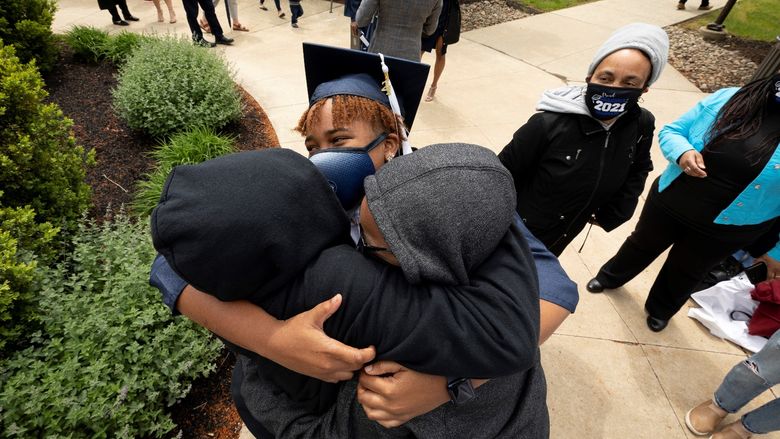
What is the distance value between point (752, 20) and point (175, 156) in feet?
44.3

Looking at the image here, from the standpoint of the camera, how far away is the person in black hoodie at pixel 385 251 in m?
0.76

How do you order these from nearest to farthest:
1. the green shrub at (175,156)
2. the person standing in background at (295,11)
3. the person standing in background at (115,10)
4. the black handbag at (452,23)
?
the green shrub at (175,156)
the black handbag at (452,23)
the person standing in background at (115,10)
the person standing in background at (295,11)

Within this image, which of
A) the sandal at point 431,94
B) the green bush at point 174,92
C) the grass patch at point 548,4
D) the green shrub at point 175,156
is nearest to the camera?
the green shrub at point 175,156

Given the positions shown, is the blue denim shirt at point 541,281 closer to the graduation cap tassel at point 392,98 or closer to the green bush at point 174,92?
the graduation cap tassel at point 392,98

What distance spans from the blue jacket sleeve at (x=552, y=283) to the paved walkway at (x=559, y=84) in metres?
1.77

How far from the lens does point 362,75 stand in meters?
1.57

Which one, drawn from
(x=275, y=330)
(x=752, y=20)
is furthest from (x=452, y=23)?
(x=752, y=20)

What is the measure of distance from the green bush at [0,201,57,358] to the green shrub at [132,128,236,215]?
0.96m

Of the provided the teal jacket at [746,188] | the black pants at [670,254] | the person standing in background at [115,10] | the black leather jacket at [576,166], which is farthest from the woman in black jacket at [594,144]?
the person standing in background at [115,10]

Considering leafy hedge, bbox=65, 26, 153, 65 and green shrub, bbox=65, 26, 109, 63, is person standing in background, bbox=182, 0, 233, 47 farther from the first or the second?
green shrub, bbox=65, 26, 109, 63

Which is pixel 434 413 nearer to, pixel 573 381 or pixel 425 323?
pixel 425 323

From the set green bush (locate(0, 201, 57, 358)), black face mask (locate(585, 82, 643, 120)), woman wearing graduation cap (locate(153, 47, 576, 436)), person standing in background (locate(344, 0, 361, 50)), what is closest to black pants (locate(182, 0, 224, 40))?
person standing in background (locate(344, 0, 361, 50))

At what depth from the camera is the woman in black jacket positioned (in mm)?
1970

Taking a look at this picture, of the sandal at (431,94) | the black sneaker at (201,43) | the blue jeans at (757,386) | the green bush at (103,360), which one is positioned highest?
the black sneaker at (201,43)
